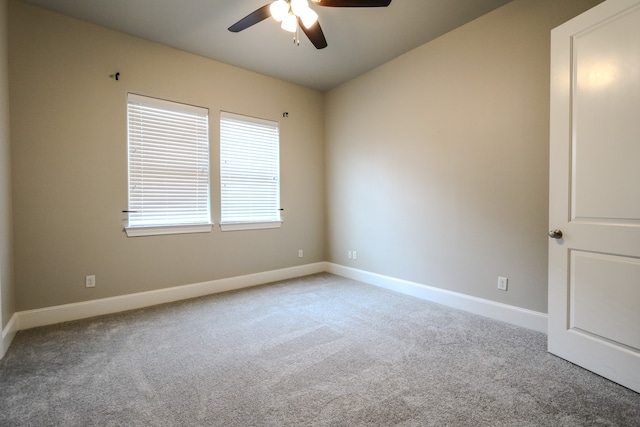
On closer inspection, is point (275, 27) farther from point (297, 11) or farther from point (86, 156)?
point (86, 156)

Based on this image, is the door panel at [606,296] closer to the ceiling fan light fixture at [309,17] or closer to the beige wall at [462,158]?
the beige wall at [462,158]

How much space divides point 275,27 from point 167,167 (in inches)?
77.2

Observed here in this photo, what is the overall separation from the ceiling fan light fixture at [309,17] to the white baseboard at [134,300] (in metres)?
3.05

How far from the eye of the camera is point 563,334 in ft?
6.75

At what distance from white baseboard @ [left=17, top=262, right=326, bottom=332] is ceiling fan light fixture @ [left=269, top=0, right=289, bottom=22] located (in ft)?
9.87

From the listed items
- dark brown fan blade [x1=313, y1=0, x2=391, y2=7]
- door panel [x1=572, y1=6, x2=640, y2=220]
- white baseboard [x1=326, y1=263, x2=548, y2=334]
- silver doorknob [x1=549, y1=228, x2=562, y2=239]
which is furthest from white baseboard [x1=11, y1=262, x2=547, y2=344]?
dark brown fan blade [x1=313, y1=0, x2=391, y2=7]

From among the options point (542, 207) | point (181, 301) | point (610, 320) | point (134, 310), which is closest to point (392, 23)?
point (542, 207)

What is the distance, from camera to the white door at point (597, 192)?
5.65ft

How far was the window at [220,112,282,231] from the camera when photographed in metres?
3.87

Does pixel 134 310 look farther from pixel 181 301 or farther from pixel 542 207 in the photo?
pixel 542 207

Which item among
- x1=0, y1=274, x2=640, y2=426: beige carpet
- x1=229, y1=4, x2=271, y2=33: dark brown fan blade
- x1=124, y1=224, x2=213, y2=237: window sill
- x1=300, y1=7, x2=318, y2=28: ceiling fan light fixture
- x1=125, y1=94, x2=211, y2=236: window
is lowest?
x1=0, y1=274, x2=640, y2=426: beige carpet

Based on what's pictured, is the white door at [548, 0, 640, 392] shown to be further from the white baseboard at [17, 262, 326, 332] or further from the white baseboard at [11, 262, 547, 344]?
the white baseboard at [17, 262, 326, 332]

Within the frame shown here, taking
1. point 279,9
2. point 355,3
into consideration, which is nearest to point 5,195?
point 279,9

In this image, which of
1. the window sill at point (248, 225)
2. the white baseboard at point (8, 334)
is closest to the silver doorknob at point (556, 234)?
the window sill at point (248, 225)
